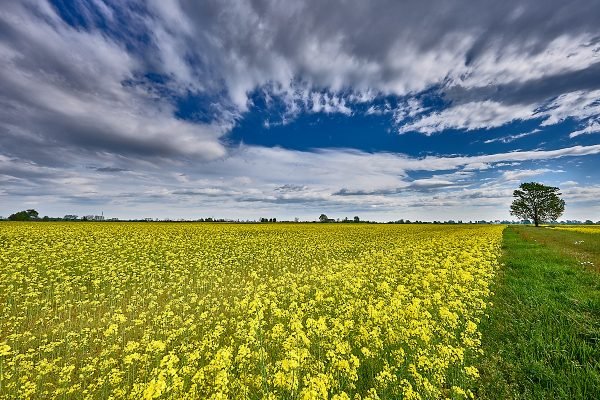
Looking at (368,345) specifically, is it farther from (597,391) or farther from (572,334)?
(572,334)

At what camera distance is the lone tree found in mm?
86938

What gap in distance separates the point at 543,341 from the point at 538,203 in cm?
10652

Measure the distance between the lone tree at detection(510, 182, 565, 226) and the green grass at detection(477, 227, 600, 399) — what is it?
98.1m

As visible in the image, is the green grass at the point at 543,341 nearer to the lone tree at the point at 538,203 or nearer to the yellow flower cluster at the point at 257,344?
the yellow flower cluster at the point at 257,344

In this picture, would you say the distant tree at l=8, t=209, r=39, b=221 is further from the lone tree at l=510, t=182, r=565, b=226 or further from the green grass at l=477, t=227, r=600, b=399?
the lone tree at l=510, t=182, r=565, b=226

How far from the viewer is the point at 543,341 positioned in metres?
6.73

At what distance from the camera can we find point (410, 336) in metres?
Answer: 6.47

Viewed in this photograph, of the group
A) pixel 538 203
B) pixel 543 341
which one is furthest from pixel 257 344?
pixel 538 203

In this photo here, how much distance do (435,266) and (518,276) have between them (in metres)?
3.69

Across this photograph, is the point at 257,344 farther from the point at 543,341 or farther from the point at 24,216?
the point at 24,216

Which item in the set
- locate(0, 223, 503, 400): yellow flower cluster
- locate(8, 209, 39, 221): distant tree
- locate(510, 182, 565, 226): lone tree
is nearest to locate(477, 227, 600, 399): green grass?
locate(0, 223, 503, 400): yellow flower cluster

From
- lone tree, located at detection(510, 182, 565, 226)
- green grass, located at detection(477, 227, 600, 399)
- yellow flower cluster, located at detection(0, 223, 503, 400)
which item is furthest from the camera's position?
lone tree, located at detection(510, 182, 565, 226)

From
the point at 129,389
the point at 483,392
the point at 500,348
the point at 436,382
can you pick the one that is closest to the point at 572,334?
the point at 500,348

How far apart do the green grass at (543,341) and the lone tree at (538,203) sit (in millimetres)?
98078
